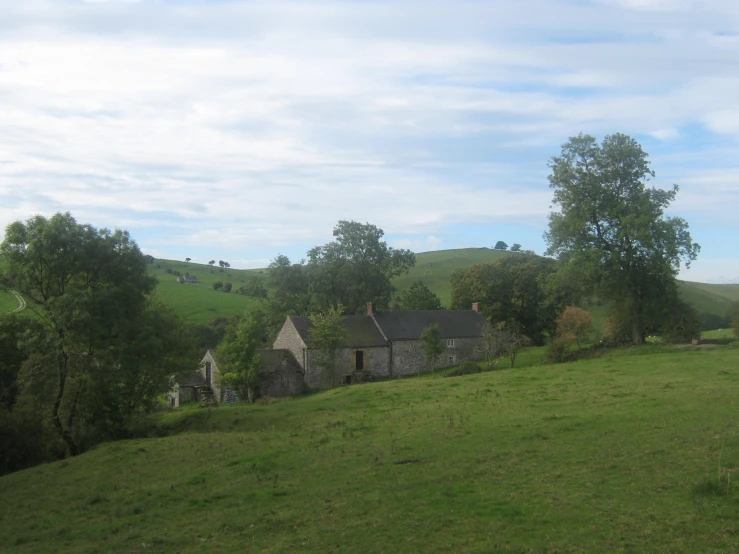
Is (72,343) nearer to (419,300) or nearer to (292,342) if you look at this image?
(292,342)

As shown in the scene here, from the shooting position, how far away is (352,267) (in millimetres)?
64750

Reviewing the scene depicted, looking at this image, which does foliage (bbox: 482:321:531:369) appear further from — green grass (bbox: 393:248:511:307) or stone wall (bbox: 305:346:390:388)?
green grass (bbox: 393:248:511:307)

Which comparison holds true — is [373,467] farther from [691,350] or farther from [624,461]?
[691,350]

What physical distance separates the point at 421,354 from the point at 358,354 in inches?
273

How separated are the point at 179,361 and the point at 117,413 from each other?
434 centimetres

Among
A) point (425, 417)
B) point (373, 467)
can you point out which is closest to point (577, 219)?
point (425, 417)

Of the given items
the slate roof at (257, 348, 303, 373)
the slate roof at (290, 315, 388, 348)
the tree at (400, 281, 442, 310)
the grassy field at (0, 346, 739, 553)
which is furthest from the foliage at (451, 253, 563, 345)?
the grassy field at (0, 346, 739, 553)

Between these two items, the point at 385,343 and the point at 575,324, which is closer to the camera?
the point at 575,324

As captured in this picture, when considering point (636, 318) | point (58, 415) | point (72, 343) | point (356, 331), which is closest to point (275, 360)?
point (356, 331)

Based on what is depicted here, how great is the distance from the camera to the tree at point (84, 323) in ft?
92.1

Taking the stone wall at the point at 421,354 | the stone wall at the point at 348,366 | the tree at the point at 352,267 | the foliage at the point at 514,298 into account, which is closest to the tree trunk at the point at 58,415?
the stone wall at the point at 348,366

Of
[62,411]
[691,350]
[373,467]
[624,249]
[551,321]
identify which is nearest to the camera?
[373,467]

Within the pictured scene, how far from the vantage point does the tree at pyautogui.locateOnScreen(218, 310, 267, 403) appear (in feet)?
148

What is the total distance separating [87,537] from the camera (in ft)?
45.5
